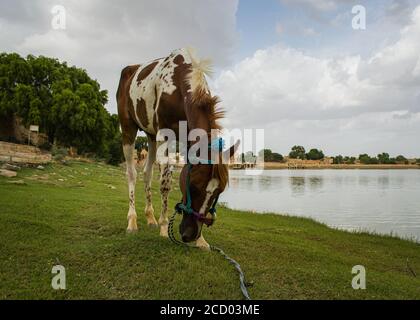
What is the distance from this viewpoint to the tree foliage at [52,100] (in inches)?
1197

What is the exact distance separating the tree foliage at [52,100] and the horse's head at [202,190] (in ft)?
98.7

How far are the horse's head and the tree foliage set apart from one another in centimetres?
3009

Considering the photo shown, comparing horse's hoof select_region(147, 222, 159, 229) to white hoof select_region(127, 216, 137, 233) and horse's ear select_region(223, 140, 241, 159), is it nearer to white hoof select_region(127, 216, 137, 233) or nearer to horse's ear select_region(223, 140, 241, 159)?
white hoof select_region(127, 216, 137, 233)

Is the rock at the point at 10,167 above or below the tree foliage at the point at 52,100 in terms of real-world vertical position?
below

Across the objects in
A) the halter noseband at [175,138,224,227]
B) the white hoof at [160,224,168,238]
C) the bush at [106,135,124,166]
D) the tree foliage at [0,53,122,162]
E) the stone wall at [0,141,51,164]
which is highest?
the tree foliage at [0,53,122,162]

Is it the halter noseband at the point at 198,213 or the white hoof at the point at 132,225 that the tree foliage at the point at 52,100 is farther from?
the halter noseband at the point at 198,213

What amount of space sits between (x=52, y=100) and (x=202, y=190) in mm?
32433

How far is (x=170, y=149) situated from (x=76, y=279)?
234 centimetres

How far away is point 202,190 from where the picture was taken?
12.1 feet

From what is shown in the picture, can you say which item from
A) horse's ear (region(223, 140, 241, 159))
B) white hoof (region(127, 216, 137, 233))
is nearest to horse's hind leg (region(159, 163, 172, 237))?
white hoof (region(127, 216, 137, 233))

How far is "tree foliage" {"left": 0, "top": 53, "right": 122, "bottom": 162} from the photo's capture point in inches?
1197

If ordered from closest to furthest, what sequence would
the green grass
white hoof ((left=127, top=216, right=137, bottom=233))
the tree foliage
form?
the green grass < white hoof ((left=127, top=216, right=137, bottom=233)) < the tree foliage

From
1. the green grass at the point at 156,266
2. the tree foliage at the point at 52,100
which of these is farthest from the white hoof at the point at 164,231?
the tree foliage at the point at 52,100

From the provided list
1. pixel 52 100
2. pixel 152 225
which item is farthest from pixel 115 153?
pixel 152 225
